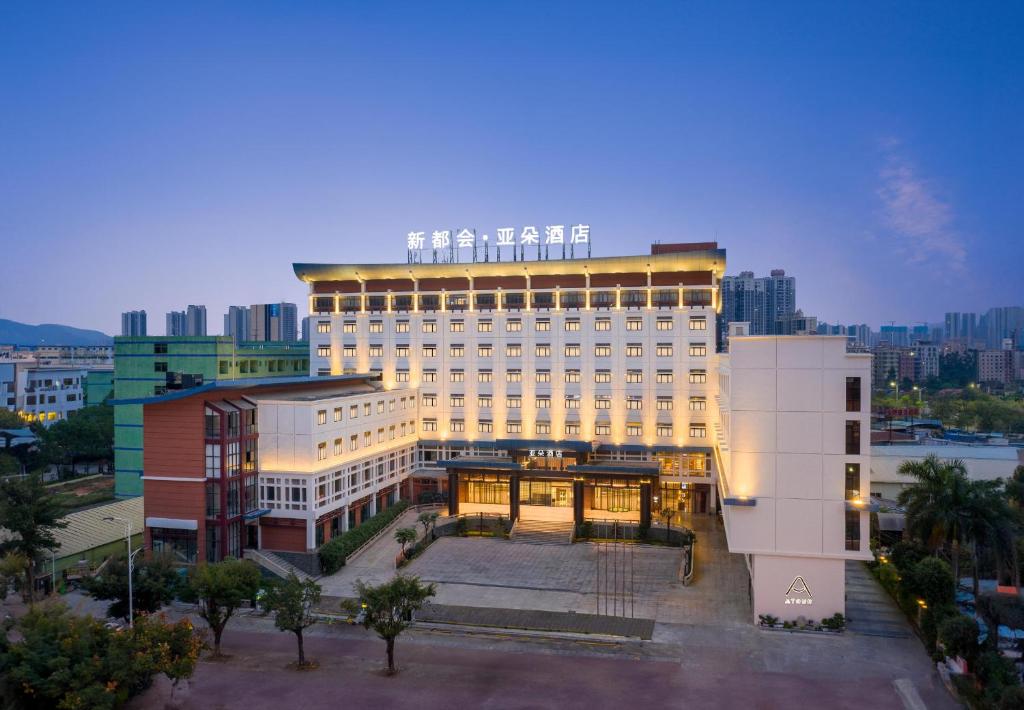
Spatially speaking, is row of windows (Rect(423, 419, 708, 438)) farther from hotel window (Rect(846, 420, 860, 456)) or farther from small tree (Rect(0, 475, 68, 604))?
small tree (Rect(0, 475, 68, 604))

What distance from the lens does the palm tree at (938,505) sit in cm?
2818

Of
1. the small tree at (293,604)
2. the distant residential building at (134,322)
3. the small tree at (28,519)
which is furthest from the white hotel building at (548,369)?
the distant residential building at (134,322)

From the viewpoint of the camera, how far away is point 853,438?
28.3m

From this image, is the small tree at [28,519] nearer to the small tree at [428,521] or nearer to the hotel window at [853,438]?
the small tree at [428,521]

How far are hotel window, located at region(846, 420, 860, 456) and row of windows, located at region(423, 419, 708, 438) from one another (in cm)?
2057

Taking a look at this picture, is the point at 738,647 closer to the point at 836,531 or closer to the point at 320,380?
the point at 836,531

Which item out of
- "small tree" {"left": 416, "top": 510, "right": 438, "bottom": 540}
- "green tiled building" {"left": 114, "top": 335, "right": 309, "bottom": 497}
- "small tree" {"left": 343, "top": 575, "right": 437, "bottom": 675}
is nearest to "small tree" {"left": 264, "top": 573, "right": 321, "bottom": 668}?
"small tree" {"left": 343, "top": 575, "right": 437, "bottom": 675}

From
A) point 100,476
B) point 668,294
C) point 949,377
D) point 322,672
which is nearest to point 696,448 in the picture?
point 668,294

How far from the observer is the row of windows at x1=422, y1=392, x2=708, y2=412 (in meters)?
49.0

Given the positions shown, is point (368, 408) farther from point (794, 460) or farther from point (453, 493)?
point (794, 460)

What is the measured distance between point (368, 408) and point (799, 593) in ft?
88.8

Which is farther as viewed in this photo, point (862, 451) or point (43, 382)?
point (43, 382)

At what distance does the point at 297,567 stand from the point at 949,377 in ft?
493

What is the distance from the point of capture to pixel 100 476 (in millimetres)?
64375
